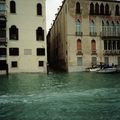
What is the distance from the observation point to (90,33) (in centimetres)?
5359

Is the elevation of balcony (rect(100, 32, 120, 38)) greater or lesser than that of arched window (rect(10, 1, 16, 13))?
lesser

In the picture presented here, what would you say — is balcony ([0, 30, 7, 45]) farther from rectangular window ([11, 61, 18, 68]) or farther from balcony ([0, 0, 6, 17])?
rectangular window ([11, 61, 18, 68])

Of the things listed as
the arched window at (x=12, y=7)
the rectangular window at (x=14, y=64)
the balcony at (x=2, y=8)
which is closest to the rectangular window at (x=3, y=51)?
the rectangular window at (x=14, y=64)

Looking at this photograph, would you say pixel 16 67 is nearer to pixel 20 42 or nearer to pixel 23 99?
pixel 20 42

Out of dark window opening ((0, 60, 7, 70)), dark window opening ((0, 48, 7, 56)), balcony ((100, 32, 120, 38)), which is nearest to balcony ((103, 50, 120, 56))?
balcony ((100, 32, 120, 38))

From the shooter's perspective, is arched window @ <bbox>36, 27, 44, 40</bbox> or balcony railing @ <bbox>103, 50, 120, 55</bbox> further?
balcony railing @ <bbox>103, 50, 120, 55</bbox>

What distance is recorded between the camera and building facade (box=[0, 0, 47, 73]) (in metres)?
46.1

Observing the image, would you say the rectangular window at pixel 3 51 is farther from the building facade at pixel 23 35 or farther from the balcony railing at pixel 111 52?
the balcony railing at pixel 111 52

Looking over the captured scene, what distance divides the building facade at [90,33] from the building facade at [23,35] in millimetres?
6003

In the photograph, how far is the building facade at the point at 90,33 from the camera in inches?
2071

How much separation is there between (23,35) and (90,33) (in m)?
12.1

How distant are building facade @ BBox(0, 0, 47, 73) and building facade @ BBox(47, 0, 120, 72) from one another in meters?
6.00

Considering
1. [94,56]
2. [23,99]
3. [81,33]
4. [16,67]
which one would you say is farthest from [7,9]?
[23,99]

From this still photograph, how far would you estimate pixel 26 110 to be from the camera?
1370 centimetres
